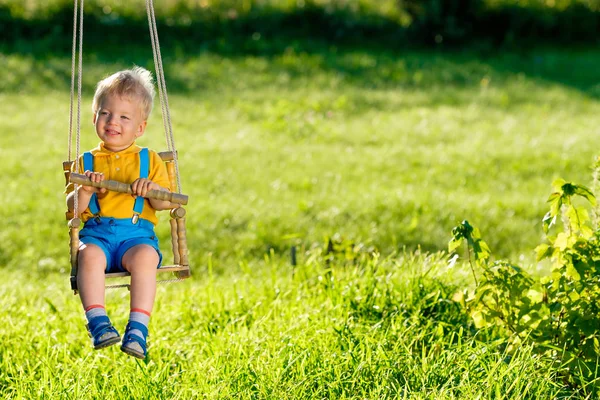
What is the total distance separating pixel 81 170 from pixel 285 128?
6678 mm

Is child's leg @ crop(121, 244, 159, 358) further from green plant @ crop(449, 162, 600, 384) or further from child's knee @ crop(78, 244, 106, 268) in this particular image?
green plant @ crop(449, 162, 600, 384)

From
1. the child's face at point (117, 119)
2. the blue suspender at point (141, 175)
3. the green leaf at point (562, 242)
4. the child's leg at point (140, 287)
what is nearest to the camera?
the child's leg at point (140, 287)

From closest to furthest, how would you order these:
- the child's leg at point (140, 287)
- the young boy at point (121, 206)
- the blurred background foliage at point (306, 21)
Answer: the child's leg at point (140, 287) < the young boy at point (121, 206) < the blurred background foliage at point (306, 21)

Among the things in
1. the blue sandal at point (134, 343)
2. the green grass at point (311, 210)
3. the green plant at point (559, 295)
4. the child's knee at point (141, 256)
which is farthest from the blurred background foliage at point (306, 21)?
the blue sandal at point (134, 343)

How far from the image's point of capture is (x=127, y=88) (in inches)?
146

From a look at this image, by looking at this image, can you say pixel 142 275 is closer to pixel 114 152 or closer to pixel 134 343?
pixel 134 343

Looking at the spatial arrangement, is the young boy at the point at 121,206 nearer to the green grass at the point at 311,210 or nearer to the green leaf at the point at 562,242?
the green grass at the point at 311,210

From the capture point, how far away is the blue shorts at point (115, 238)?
3.74 metres

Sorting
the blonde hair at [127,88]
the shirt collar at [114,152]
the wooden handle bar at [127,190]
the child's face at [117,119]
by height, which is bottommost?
the wooden handle bar at [127,190]

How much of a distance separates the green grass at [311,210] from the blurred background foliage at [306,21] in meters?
0.60

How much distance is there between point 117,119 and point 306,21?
37.2 ft

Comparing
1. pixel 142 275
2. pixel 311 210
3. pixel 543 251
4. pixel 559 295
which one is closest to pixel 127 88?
pixel 142 275

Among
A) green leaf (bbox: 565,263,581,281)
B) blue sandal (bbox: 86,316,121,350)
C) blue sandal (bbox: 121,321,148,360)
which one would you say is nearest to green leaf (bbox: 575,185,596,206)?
green leaf (bbox: 565,263,581,281)

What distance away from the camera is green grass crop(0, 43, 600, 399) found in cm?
398
